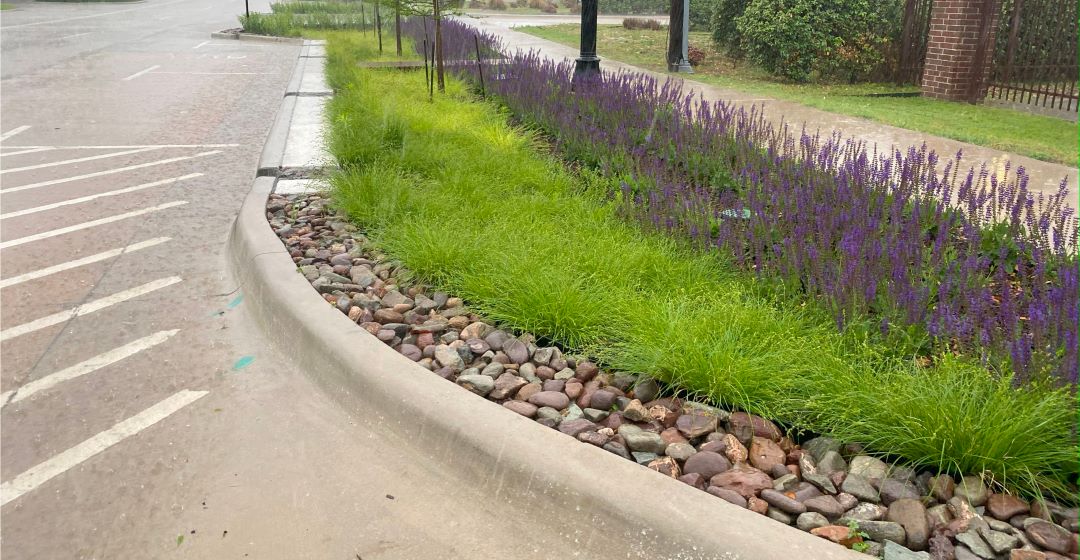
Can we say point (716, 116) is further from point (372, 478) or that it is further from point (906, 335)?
point (372, 478)

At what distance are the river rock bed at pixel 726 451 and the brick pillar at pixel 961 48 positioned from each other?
9914mm

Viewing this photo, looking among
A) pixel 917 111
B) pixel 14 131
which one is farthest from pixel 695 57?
pixel 14 131

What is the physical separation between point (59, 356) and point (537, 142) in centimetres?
426

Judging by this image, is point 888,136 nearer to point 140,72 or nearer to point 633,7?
point 140,72

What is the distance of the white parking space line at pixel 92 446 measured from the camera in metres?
2.65

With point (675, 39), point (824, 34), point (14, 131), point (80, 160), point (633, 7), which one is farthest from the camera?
point (633, 7)

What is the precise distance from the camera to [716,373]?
287cm

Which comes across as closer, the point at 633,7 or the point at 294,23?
the point at 294,23

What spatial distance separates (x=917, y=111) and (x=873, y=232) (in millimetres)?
7274

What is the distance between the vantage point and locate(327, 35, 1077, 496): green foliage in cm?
243

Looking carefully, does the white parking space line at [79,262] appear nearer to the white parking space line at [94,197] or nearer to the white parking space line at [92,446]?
the white parking space line at [94,197]

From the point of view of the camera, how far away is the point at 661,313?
3.26 metres

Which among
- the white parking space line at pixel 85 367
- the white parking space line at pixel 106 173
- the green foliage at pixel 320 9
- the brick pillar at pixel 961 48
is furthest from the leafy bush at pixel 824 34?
the green foliage at pixel 320 9

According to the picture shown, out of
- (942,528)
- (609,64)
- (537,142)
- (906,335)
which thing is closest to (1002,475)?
(942,528)
